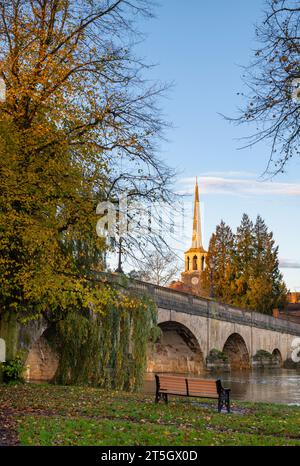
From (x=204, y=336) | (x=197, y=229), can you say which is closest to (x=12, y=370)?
(x=204, y=336)

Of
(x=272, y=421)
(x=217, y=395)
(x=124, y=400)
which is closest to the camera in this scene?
(x=272, y=421)

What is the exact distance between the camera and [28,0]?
50.0 feet

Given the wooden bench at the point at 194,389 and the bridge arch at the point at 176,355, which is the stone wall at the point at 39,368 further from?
the bridge arch at the point at 176,355

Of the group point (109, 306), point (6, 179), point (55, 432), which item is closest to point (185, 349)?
point (109, 306)

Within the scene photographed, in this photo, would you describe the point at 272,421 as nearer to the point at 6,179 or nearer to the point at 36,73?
the point at 6,179

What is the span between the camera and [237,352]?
45812mm

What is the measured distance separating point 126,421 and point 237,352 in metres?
37.2

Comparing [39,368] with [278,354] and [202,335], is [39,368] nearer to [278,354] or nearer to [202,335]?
[202,335]

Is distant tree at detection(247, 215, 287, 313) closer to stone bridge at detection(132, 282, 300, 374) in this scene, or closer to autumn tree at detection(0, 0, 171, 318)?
stone bridge at detection(132, 282, 300, 374)

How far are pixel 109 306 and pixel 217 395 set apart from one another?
20.8 feet

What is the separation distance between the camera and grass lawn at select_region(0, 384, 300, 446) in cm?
780

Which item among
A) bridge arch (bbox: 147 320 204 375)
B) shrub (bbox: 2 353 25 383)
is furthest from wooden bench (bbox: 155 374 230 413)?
bridge arch (bbox: 147 320 204 375)

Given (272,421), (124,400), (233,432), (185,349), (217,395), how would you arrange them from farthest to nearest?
1. (185,349)
2. (124,400)
3. (217,395)
4. (272,421)
5. (233,432)

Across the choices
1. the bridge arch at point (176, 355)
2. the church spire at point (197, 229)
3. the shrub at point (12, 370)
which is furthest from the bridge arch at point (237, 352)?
the church spire at point (197, 229)
